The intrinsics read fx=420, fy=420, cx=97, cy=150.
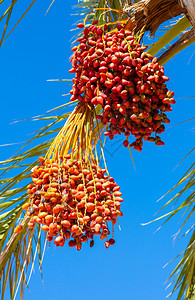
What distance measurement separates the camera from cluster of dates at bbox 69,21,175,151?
1.58 m

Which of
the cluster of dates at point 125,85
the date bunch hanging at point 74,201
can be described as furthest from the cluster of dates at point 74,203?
the cluster of dates at point 125,85

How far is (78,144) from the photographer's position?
1871 millimetres

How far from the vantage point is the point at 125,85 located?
1.58 meters

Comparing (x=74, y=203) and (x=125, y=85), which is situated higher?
(x=125, y=85)

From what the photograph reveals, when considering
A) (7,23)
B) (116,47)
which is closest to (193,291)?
(116,47)

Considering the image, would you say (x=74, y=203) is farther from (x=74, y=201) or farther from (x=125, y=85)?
(x=125, y=85)

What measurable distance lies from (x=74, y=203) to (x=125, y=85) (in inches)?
18.9

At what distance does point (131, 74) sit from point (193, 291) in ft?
3.17

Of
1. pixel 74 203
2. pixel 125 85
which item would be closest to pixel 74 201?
pixel 74 203

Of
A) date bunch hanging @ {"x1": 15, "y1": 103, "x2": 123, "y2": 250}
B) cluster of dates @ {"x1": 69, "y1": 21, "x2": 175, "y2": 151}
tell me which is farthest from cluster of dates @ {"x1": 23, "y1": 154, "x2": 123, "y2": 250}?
cluster of dates @ {"x1": 69, "y1": 21, "x2": 175, "y2": 151}

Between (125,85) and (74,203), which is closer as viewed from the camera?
(74,203)

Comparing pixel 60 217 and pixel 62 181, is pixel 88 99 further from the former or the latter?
pixel 60 217

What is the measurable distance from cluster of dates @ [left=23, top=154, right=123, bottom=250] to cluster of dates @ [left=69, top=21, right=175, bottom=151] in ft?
0.76

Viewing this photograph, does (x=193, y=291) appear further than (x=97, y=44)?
Yes
